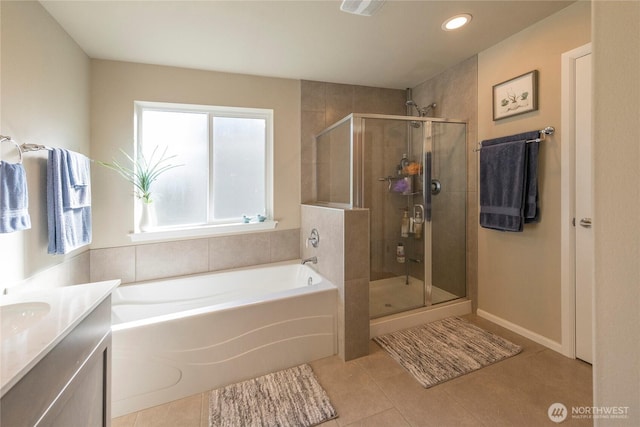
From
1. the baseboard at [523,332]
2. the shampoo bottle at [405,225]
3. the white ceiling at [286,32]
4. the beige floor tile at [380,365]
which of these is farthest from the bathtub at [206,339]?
the white ceiling at [286,32]

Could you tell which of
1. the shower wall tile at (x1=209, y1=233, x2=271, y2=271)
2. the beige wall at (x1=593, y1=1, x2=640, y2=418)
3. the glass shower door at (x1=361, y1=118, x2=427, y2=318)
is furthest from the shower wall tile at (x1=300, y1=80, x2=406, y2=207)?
the beige wall at (x1=593, y1=1, x2=640, y2=418)

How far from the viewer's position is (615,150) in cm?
57

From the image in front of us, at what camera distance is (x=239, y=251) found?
2.56 m

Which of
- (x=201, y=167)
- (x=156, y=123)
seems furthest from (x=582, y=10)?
(x=156, y=123)

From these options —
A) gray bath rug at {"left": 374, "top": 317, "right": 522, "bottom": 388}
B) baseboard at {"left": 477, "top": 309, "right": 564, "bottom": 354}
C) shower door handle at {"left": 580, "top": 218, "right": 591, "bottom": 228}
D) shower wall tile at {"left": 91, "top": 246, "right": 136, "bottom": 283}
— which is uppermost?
shower door handle at {"left": 580, "top": 218, "right": 591, "bottom": 228}

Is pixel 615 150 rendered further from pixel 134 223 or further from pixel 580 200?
pixel 134 223

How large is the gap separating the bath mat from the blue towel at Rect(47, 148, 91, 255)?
4.25ft

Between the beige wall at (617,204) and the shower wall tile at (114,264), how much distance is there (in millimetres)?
2793

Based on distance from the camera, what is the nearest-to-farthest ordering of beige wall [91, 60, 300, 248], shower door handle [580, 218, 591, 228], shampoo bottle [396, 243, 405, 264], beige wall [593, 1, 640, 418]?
beige wall [593, 1, 640, 418], shower door handle [580, 218, 591, 228], beige wall [91, 60, 300, 248], shampoo bottle [396, 243, 405, 264]

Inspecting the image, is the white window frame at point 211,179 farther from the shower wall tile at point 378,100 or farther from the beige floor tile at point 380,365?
the beige floor tile at point 380,365

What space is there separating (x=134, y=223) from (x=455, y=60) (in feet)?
10.6

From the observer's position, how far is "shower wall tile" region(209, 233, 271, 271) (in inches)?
97.8

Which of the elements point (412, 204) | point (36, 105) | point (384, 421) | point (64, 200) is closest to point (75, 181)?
point (64, 200)

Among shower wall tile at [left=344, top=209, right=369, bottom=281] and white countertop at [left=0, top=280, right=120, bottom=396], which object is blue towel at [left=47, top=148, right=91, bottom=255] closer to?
white countertop at [left=0, top=280, right=120, bottom=396]
